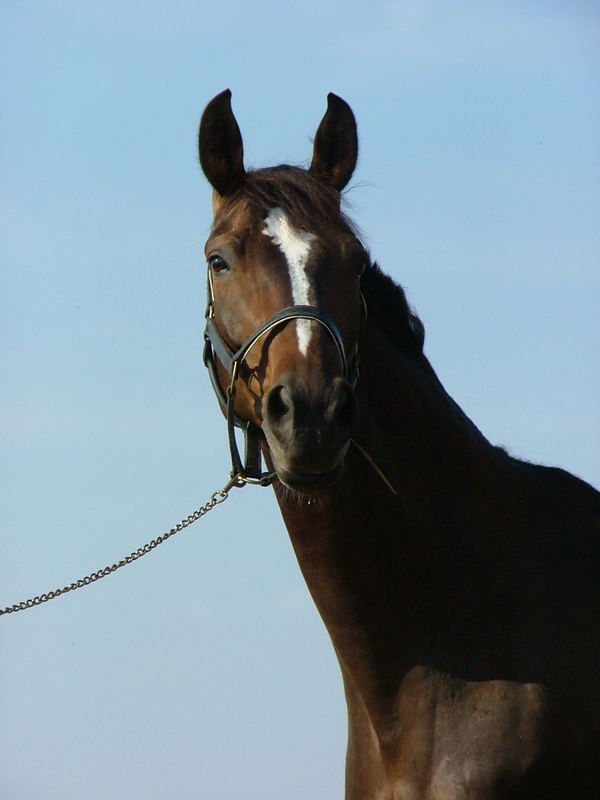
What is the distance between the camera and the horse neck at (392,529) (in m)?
5.42

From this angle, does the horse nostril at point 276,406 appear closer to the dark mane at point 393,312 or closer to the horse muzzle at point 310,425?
the horse muzzle at point 310,425

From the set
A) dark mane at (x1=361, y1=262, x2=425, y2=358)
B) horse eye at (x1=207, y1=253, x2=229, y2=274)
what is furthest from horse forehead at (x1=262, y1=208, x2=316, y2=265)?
dark mane at (x1=361, y1=262, x2=425, y2=358)

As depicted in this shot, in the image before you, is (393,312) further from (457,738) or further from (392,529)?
Answer: (457,738)

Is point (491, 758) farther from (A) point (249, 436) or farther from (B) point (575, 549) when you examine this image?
(A) point (249, 436)

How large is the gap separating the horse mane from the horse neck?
347 mm

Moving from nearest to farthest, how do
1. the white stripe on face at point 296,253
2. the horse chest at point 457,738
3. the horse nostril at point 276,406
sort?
the horse nostril at point 276,406
the horse chest at point 457,738
the white stripe on face at point 296,253

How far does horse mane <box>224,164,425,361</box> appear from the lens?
558 cm

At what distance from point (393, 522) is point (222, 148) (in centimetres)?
198

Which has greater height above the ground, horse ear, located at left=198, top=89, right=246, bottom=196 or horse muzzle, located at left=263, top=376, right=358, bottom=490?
horse ear, located at left=198, top=89, right=246, bottom=196

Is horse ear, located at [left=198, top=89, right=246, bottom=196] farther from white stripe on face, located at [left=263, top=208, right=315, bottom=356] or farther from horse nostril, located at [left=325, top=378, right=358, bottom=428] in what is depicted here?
horse nostril, located at [left=325, top=378, right=358, bottom=428]

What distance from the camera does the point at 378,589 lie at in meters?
5.45

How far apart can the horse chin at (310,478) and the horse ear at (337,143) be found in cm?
182

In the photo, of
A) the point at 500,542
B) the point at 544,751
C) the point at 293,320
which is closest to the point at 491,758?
the point at 544,751

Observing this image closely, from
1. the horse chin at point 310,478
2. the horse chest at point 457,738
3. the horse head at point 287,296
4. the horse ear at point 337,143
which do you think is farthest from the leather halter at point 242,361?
the horse chest at point 457,738
